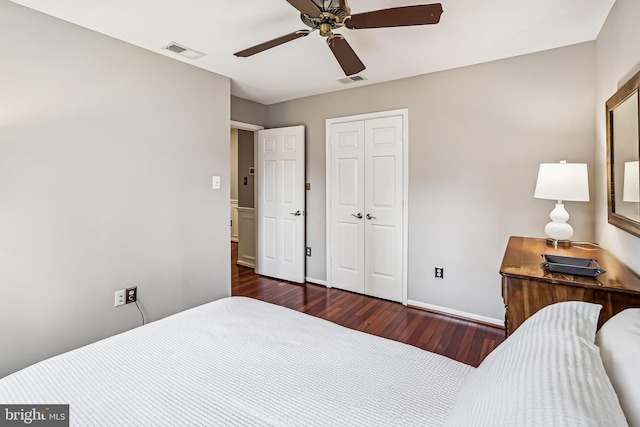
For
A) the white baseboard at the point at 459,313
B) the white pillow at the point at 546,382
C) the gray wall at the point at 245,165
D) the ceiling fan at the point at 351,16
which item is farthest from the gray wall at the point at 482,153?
the gray wall at the point at 245,165

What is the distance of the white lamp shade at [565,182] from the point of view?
6.82 ft

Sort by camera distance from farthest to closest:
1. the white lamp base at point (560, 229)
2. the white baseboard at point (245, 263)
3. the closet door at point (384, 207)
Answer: the white baseboard at point (245, 263) → the closet door at point (384, 207) → the white lamp base at point (560, 229)

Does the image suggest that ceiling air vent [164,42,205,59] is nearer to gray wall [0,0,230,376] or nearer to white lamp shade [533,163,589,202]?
gray wall [0,0,230,376]

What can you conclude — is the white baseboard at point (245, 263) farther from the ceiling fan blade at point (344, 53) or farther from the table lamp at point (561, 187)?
the table lamp at point (561, 187)

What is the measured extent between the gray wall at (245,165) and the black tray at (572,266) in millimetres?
4183

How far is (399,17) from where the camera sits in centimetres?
160

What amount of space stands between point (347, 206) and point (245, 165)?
2.30 meters

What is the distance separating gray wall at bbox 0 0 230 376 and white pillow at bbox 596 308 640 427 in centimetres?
284

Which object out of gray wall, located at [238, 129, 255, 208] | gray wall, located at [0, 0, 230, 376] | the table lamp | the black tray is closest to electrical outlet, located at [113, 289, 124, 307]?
gray wall, located at [0, 0, 230, 376]

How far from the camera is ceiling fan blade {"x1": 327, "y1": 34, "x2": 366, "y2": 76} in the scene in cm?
183

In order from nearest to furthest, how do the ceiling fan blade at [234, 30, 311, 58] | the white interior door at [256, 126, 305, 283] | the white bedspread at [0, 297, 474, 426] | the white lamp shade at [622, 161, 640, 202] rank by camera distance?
the white bedspread at [0, 297, 474, 426] → the white lamp shade at [622, 161, 640, 202] → the ceiling fan blade at [234, 30, 311, 58] → the white interior door at [256, 126, 305, 283]

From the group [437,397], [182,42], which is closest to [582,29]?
[437,397]

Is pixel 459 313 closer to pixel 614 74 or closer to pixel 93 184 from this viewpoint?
pixel 614 74

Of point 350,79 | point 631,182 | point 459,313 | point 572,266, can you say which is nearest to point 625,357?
point 572,266
